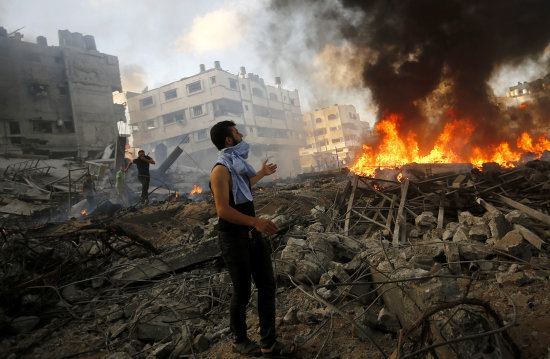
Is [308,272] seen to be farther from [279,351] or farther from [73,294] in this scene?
[73,294]

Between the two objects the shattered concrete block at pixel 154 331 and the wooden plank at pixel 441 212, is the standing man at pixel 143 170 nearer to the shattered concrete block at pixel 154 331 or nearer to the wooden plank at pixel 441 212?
the shattered concrete block at pixel 154 331

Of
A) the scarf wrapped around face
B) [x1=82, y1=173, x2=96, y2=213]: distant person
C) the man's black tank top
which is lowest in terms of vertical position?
the man's black tank top

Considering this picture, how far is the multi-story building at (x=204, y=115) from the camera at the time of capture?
42.9 metres

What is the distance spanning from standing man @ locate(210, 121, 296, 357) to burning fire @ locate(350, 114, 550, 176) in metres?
12.9

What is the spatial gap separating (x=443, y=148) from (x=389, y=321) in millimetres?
15404

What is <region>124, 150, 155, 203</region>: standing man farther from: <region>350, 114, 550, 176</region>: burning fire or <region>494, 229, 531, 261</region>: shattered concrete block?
<region>494, 229, 531, 261</region>: shattered concrete block

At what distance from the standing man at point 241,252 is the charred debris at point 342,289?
0.36 m

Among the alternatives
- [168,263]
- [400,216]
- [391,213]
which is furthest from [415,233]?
[168,263]

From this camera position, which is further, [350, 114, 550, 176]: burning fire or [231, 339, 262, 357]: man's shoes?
[350, 114, 550, 176]: burning fire

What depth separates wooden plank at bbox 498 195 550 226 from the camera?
15.7 feet

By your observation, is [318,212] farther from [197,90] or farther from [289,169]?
[289,169]

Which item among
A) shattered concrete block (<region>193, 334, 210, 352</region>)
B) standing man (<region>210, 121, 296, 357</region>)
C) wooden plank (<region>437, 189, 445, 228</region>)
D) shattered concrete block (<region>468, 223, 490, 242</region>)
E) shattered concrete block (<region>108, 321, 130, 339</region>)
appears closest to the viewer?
standing man (<region>210, 121, 296, 357</region>)

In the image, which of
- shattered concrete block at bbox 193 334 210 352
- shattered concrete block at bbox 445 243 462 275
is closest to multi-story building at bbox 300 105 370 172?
shattered concrete block at bbox 445 243 462 275

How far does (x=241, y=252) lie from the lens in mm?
2594
